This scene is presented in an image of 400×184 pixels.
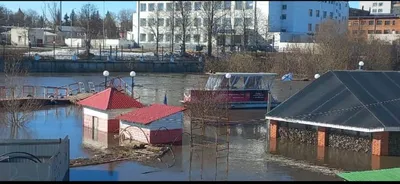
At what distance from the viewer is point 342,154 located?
22562 mm

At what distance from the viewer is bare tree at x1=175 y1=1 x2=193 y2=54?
93.8m

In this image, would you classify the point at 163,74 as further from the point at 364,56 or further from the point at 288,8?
the point at 288,8

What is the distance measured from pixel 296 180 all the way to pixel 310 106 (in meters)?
7.47

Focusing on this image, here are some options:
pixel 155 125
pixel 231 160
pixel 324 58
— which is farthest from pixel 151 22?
pixel 231 160

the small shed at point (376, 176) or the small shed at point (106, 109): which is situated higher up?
the small shed at point (106, 109)

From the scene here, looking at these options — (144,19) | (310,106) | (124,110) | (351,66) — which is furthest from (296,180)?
(144,19)

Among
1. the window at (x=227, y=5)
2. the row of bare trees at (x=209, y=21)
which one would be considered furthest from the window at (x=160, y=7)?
the window at (x=227, y=5)

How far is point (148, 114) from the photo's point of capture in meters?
24.0

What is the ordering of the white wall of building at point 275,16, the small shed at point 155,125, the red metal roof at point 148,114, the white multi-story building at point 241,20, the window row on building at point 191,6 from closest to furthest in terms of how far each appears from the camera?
the small shed at point 155,125, the red metal roof at point 148,114, the white multi-story building at point 241,20, the white wall of building at point 275,16, the window row on building at point 191,6

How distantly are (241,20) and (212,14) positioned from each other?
6224 millimetres

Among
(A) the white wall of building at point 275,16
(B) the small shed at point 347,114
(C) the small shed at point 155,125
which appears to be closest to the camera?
(B) the small shed at point 347,114

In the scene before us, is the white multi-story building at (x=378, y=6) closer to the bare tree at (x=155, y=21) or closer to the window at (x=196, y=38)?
the window at (x=196, y=38)

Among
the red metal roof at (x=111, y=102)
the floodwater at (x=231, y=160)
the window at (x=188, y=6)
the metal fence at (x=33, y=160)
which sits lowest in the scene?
the floodwater at (x=231, y=160)

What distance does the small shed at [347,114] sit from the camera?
72.8 feet
